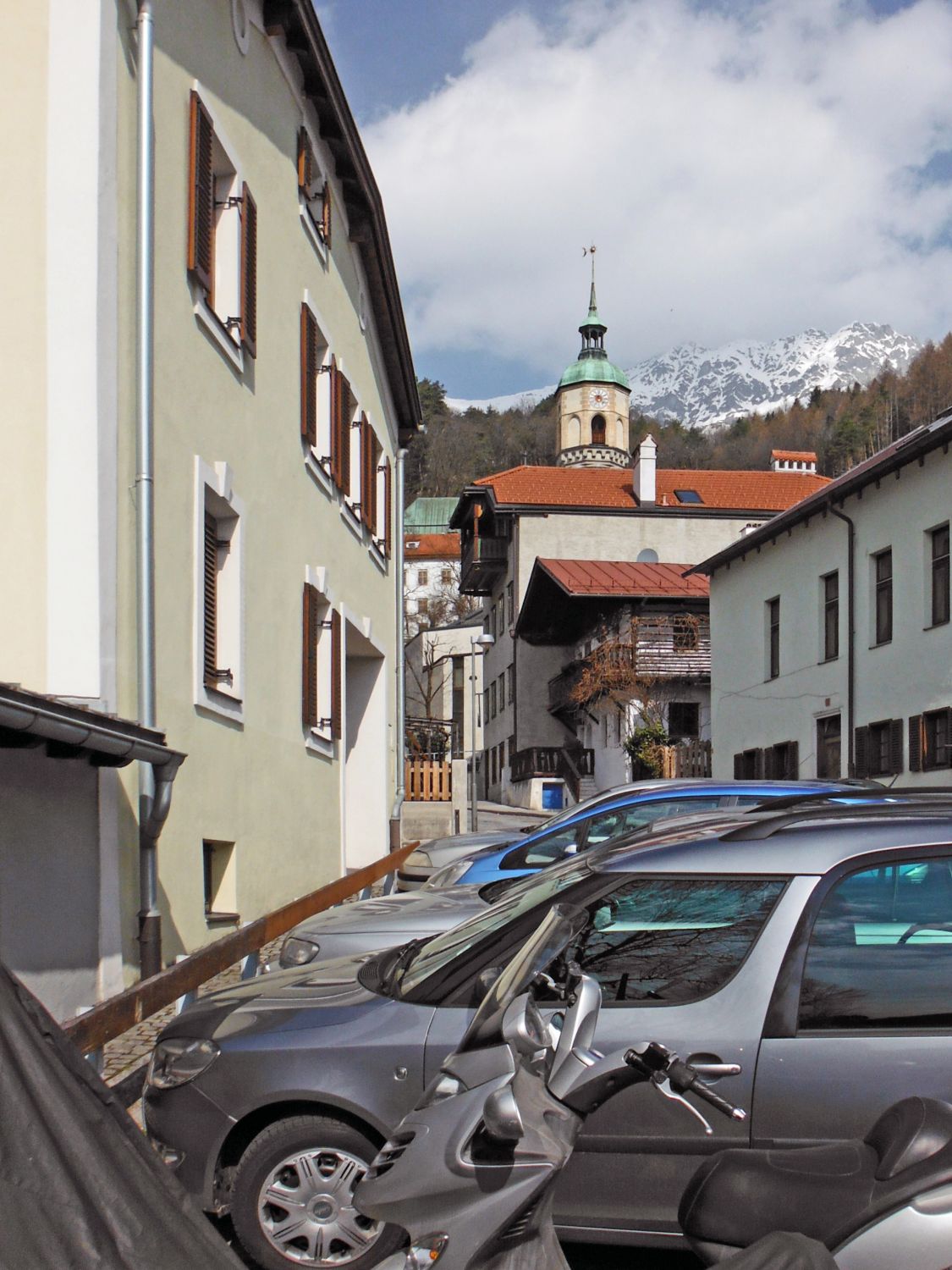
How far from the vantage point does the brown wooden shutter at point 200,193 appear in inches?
429

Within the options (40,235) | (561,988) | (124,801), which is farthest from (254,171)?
(561,988)

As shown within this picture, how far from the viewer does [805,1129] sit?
14.2ft

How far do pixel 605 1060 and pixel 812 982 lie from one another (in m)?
2.23

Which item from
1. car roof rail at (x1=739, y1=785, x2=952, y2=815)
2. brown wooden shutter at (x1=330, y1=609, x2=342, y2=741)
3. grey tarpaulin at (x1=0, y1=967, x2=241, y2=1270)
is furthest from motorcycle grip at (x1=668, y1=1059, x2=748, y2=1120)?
brown wooden shutter at (x1=330, y1=609, x2=342, y2=741)

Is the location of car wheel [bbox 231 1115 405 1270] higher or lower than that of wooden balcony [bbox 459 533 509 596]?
lower

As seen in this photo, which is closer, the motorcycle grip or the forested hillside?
the motorcycle grip

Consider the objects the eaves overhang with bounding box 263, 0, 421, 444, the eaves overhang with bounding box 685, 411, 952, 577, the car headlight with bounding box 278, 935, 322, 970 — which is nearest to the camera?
the car headlight with bounding box 278, 935, 322, 970

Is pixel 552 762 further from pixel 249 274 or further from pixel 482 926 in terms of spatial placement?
pixel 482 926

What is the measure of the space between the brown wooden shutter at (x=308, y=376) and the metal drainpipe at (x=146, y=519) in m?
6.13

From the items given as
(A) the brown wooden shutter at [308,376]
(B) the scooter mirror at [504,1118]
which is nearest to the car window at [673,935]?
(B) the scooter mirror at [504,1118]

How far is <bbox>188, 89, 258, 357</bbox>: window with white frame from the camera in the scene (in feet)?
37.7

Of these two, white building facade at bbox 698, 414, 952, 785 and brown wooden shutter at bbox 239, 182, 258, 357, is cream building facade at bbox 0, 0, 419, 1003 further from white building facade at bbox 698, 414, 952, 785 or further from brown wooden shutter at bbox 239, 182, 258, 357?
white building facade at bbox 698, 414, 952, 785

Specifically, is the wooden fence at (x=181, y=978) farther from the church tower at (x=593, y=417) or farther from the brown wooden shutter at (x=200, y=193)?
the church tower at (x=593, y=417)

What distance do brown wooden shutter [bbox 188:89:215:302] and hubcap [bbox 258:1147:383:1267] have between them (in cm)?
799
